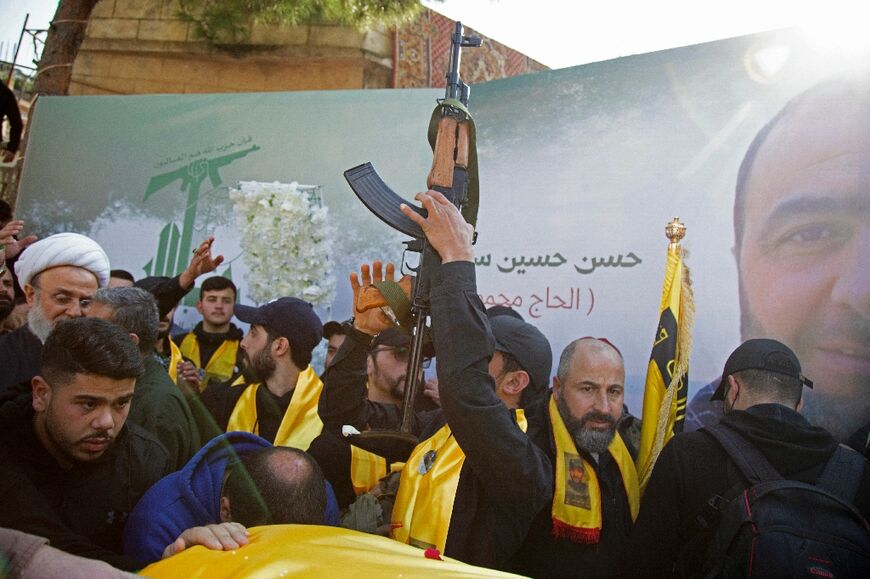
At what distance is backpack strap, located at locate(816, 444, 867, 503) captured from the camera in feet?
7.23

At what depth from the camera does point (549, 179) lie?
16.1 ft

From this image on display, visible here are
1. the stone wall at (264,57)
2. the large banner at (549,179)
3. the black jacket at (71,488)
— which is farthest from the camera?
the stone wall at (264,57)

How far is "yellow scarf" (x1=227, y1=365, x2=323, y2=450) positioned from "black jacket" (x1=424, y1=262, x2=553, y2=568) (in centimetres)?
142

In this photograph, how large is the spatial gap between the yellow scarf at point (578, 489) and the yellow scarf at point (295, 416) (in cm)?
133

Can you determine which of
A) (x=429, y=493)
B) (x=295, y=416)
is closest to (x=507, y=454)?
(x=429, y=493)

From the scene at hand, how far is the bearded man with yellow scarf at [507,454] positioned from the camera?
6.71 feet

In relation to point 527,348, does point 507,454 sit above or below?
below

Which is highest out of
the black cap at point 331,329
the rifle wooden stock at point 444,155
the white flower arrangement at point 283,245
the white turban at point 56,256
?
the white flower arrangement at point 283,245

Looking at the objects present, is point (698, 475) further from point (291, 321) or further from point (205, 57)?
point (205, 57)

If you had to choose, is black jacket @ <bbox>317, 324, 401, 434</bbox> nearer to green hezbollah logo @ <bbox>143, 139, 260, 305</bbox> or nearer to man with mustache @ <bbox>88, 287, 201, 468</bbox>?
man with mustache @ <bbox>88, 287, 201, 468</bbox>

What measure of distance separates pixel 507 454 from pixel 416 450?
503mm

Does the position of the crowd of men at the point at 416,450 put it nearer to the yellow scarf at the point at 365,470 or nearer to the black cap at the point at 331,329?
the yellow scarf at the point at 365,470

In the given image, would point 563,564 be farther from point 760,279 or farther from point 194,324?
point 194,324

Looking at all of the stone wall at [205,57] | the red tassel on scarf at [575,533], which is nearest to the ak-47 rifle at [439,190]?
the red tassel on scarf at [575,533]
